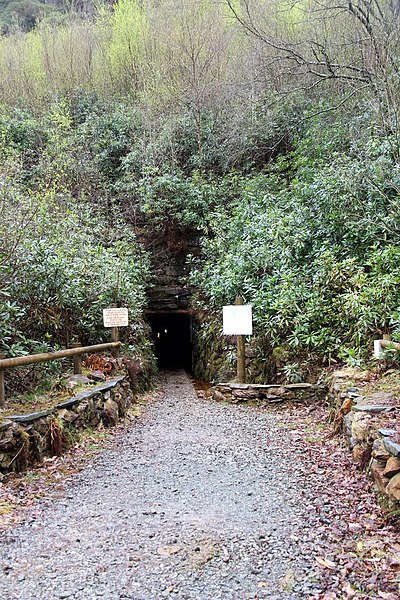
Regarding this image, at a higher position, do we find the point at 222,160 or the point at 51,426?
the point at 222,160

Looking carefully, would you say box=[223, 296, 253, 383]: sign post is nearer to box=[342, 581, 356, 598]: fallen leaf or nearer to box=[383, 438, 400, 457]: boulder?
box=[383, 438, 400, 457]: boulder

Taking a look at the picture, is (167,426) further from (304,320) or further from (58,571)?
(58,571)

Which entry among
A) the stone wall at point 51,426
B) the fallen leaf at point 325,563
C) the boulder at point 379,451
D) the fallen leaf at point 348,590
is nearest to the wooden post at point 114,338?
the stone wall at point 51,426

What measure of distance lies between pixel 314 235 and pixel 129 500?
6.92 meters

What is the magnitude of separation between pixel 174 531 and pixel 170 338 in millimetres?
16259

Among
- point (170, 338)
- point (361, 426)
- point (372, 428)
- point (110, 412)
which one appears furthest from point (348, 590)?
point (170, 338)

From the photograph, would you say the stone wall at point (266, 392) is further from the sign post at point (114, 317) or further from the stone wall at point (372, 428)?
the sign post at point (114, 317)

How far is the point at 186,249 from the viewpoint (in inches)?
510

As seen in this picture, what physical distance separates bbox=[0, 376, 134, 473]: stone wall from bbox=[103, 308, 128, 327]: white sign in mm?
1698

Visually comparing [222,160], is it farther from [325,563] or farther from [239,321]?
[325,563]

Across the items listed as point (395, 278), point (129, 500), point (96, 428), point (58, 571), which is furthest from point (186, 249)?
point (58, 571)

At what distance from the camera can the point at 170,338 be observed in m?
19.1

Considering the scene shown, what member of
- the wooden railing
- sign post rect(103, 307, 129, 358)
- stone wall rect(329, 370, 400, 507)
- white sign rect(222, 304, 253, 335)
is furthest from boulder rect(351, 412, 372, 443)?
sign post rect(103, 307, 129, 358)

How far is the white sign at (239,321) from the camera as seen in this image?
789 centimetres
